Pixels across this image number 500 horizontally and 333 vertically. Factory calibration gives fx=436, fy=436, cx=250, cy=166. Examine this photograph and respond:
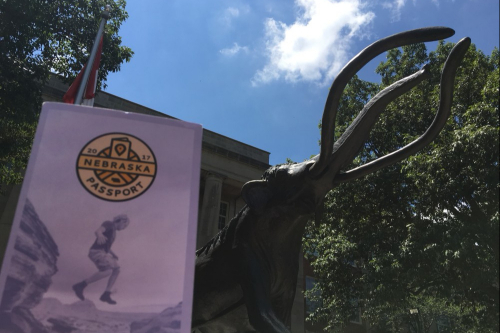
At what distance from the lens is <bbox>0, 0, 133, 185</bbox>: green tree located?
1002 centimetres

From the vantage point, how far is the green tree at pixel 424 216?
1032 centimetres

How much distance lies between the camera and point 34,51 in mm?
10797

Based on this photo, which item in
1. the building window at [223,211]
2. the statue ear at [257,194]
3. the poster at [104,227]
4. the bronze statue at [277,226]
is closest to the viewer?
the poster at [104,227]

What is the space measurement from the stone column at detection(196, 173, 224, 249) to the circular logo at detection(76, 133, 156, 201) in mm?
19198

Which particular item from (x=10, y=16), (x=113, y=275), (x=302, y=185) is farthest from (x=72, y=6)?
(x=113, y=275)

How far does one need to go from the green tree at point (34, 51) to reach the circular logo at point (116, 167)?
28.9 ft

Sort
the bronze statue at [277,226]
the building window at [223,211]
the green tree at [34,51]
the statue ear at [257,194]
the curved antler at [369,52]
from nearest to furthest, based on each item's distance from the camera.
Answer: the curved antler at [369,52] → the bronze statue at [277,226] → the statue ear at [257,194] → the green tree at [34,51] → the building window at [223,211]

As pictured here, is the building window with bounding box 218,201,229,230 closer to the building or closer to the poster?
the building

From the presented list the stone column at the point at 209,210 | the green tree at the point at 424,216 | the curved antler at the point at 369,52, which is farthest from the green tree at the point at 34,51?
the stone column at the point at 209,210

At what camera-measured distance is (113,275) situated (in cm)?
232

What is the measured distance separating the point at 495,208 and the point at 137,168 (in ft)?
31.0

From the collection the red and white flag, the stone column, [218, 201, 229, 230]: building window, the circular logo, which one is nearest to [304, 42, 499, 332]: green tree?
the stone column

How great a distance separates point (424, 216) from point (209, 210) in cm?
1285

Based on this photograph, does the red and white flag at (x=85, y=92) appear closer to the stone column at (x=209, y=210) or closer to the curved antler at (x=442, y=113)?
the curved antler at (x=442, y=113)
